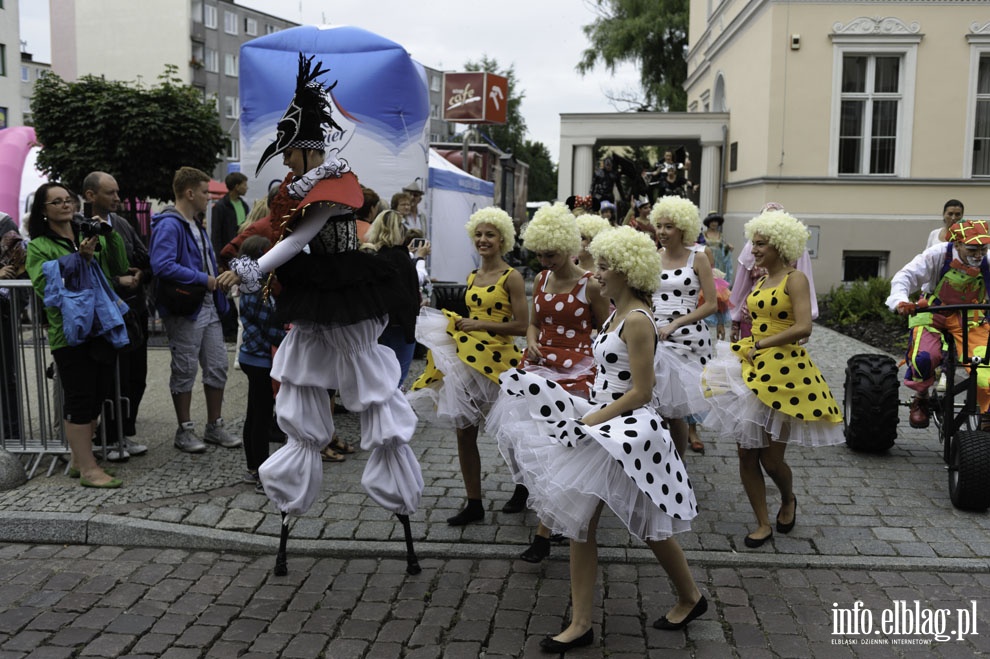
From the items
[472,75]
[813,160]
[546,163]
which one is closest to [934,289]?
[813,160]

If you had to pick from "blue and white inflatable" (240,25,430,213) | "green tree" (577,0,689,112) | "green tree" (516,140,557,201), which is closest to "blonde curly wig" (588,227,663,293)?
"blue and white inflatable" (240,25,430,213)

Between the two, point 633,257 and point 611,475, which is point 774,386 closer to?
point 633,257

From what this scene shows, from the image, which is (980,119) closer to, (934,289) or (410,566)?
(934,289)

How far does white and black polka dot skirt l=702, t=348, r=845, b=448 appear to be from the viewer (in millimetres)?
4902

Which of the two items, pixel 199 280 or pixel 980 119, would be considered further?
pixel 980 119

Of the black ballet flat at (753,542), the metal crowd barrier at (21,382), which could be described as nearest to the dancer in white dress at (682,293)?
the black ballet flat at (753,542)

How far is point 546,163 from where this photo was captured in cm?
7538

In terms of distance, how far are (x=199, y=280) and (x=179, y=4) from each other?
5358 cm

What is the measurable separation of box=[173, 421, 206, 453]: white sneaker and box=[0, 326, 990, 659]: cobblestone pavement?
1.00ft

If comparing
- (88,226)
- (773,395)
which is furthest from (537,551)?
(88,226)

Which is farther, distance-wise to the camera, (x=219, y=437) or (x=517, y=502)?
(x=219, y=437)

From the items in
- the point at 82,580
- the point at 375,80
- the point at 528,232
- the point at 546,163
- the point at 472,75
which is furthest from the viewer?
the point at 546,163

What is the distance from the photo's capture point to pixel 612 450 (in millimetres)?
3646

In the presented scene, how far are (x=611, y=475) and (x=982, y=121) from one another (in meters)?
16.7
